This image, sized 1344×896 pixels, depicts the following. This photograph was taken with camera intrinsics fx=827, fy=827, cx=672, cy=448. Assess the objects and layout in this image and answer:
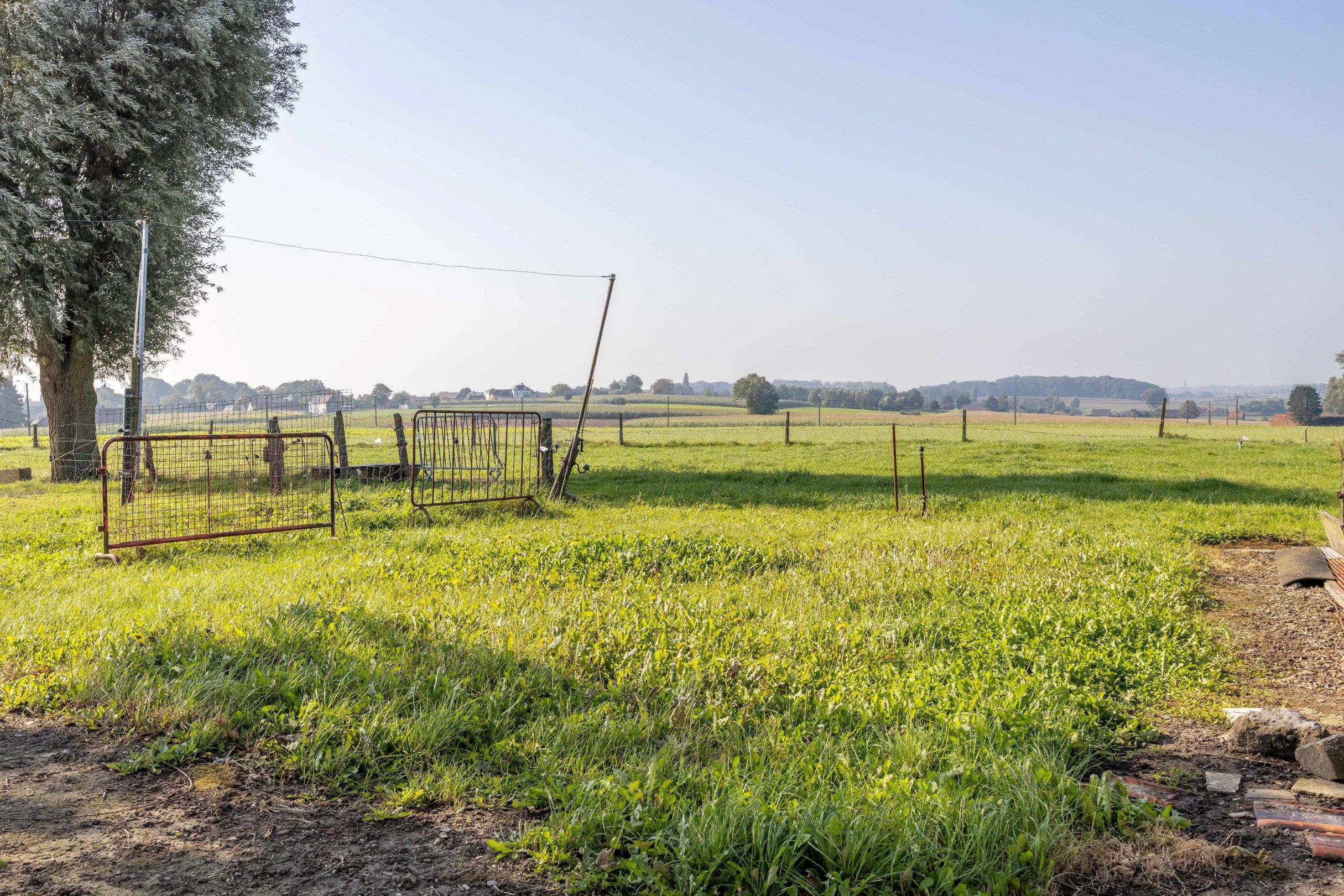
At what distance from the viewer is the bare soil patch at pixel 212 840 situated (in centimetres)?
299

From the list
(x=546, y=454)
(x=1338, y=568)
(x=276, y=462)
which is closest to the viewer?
(x=1338, y=568)

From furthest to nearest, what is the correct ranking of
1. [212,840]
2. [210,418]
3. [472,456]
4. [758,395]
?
1. [758,395]
2. [210,418]
3. [472,456]
4. [212,840]

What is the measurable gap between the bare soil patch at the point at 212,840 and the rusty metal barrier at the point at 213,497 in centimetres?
543

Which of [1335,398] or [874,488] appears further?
[1335,398]

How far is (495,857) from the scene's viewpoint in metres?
3.21

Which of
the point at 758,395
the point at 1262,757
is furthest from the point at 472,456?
the point at 758,395

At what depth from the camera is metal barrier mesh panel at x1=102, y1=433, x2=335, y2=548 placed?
31.7ft

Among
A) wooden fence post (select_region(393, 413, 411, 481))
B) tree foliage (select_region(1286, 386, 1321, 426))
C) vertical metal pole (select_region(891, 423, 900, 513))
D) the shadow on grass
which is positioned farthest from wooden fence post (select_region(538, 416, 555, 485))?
tree foliage (select_region(1286, 386, 1321, 426))

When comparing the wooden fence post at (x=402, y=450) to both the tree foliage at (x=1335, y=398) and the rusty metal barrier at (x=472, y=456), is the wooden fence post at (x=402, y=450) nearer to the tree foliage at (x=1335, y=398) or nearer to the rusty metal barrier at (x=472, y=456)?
the rusty metal barrier at (x=472, y=456)

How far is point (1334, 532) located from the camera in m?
7.15

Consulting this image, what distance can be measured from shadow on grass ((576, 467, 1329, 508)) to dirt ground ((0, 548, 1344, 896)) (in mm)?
10332

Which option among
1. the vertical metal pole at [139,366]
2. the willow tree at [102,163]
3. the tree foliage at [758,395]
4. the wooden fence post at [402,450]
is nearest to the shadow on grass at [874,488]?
the wooden fence post at [402,450]

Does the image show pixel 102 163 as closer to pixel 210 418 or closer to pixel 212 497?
pixel 210 418

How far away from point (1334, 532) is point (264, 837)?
8.34 metres
